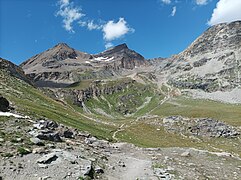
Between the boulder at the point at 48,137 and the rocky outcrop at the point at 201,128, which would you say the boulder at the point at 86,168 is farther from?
the rocky outcrop at the point at 201,128

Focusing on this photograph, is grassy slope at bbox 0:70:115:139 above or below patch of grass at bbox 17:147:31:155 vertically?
above

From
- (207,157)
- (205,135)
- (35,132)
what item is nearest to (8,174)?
(35,132)

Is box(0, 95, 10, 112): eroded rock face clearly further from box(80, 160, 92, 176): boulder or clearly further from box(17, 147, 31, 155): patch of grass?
box(80, 160, 92, 176): boulder

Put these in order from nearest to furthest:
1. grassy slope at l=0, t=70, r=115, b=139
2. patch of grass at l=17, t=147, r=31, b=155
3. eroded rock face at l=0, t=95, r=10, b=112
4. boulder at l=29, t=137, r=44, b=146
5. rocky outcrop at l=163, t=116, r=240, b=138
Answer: patch of grass at l=17, t=147, r=31, b=155
boulder at l=29, t=137, r=44, b=146
eroded rock face at l=0, t=95, r=10, b=112
grassy slope at l=0, t=70, r=115, b=139
rocky outcrop at l=163, t=116, r=240, b=138

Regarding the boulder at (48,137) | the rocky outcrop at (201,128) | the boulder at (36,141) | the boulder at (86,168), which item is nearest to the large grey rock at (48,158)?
the boulder at (86,168)

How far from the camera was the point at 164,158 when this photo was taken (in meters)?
39.9

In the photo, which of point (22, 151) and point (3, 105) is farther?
point (3, 105)

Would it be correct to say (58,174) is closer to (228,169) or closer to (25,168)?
(25,168)

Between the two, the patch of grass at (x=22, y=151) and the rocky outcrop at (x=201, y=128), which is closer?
the patch of grass at (x=22, y=151)

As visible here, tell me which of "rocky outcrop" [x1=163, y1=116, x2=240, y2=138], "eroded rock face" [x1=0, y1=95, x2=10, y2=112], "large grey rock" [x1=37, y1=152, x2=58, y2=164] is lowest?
"rocky outcrop" [x1=163, y1=116, x2=240, y2=138]

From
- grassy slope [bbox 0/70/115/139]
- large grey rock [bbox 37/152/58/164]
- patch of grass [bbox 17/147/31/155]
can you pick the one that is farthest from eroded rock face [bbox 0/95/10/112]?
large grey rock [bbox 37/152/58/164]

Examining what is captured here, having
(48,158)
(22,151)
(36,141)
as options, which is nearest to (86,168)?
(48,158)

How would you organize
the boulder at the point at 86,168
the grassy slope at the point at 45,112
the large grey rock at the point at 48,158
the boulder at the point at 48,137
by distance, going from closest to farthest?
the boulder at the point at 86,168 → the large grey rock at the point at 48,158 → the boulder at the point at 48,137 → the grassy slope at the point at 45,112

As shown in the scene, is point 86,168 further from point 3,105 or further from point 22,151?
point 3,105
